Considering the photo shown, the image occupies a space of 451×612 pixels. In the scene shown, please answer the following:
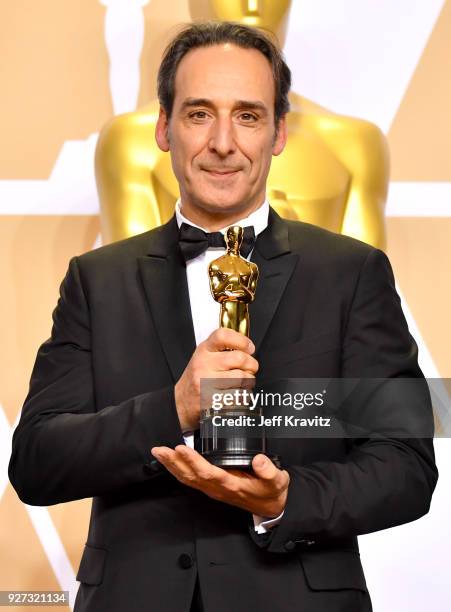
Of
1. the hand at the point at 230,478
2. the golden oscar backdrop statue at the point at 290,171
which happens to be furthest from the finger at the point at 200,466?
the golden oscar backdrop statue at the point at 290,171

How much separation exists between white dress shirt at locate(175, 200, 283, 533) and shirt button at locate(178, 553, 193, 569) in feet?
0.97

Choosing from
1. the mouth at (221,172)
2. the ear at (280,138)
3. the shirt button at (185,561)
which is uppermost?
the ear at (280,138)

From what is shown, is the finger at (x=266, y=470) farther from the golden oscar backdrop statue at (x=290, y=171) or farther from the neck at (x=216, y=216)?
the golden oscar backdrop statue at (x=290, y=171)

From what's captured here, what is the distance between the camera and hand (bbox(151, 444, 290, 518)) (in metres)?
1.45

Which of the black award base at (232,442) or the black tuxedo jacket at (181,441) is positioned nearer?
the black award base at (232,442)

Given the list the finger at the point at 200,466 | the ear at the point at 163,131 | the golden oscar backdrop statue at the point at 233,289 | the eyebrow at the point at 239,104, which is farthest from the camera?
the ear at the point at 163,131

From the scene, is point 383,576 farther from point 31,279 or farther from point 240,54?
point 240,54

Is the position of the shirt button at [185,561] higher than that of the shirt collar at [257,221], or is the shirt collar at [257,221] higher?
the shirt collar at [257,221]

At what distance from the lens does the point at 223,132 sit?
1.80 meters

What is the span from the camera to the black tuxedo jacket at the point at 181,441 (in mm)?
1597

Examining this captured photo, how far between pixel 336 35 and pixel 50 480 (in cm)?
175

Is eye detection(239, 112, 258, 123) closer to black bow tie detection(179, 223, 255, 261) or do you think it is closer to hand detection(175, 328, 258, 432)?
black bow tie detection(179, 223, 255, 261)

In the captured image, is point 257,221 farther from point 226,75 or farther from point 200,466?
point 200,466

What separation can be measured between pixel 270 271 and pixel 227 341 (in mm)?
320
